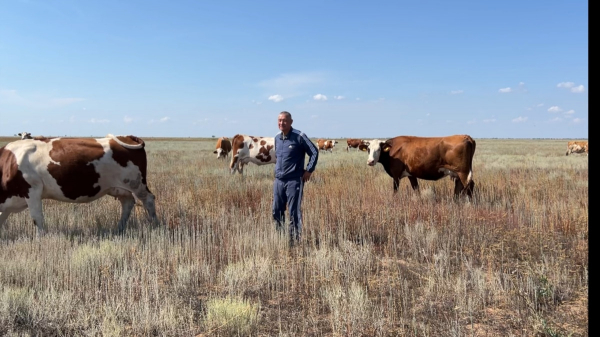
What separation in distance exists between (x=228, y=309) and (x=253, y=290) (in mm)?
767

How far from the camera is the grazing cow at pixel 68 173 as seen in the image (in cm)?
635

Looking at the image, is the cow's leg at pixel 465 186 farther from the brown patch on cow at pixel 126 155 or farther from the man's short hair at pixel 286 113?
the brown patch on cow at pixel 126 155

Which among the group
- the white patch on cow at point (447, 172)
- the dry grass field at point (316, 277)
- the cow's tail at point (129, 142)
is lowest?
A: the dry grass field at point (316, 277)

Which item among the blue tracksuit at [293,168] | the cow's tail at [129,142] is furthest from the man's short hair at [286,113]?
the cow's tail at [129,142]

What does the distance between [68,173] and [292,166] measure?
3882 mm

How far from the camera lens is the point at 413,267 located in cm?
500

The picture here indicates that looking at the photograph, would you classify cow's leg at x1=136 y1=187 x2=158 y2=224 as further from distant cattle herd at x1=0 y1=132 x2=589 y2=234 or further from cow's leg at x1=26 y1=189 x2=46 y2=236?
cow's leg at x1=26 y1=189 x2=46 y2=236

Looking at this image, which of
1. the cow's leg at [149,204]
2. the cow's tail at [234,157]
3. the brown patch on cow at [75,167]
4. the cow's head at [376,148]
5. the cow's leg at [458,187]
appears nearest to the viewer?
the brown patch on cow at [75,167]

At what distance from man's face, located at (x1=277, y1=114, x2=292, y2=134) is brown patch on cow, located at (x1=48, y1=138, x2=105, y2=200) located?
11.0 ft

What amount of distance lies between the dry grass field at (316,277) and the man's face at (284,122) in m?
1.67

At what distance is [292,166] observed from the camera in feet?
Answer: 20.2

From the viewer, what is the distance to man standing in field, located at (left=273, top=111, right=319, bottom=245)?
6137 millimetres

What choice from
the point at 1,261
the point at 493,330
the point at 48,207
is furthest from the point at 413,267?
the point at 48,207
